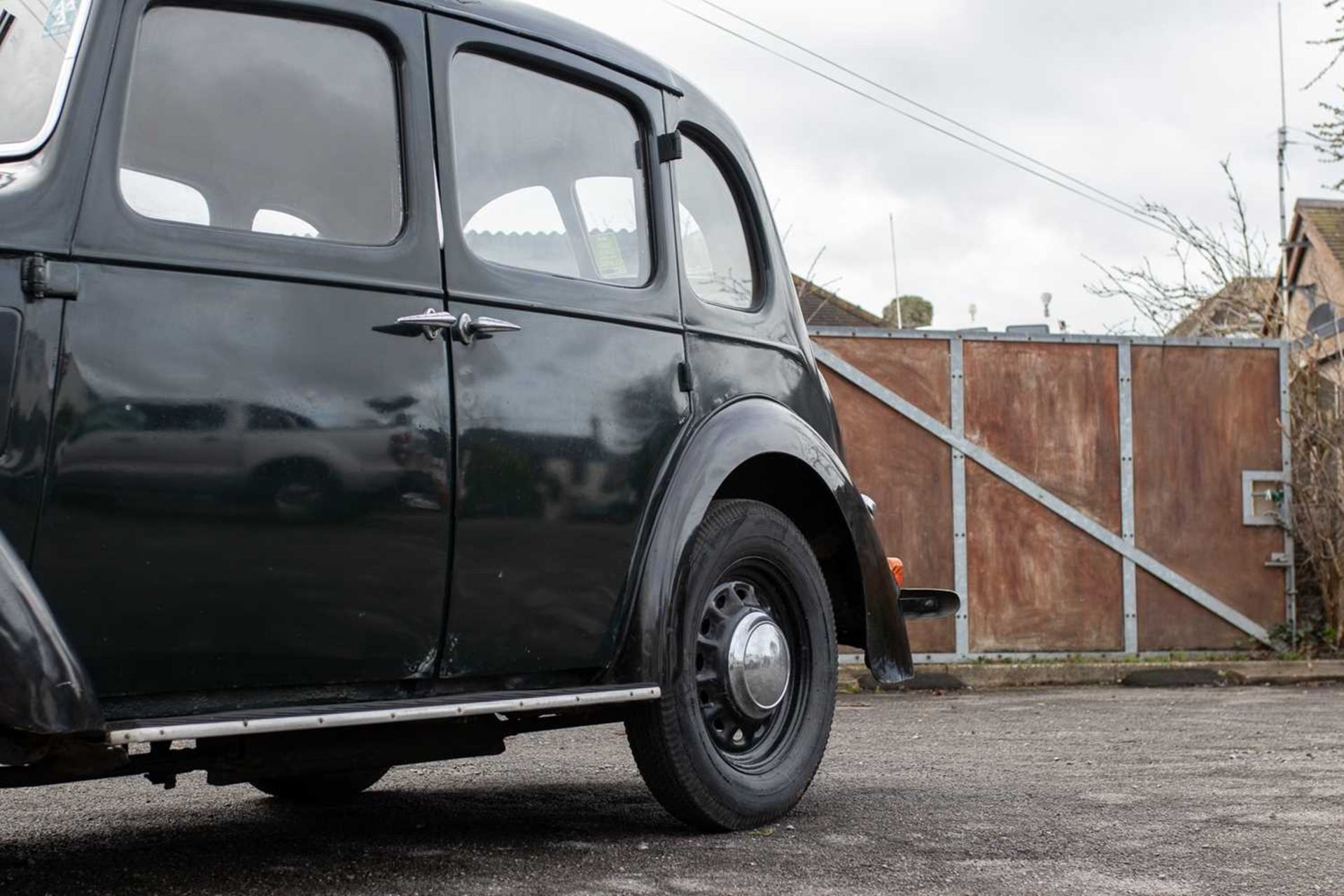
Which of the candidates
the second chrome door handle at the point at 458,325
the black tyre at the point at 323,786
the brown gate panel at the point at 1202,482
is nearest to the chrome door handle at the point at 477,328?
the second chrome door handle at the point at 458,325

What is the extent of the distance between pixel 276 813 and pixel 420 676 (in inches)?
63.5

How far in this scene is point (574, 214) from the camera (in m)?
4.25

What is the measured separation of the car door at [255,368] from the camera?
298 cm

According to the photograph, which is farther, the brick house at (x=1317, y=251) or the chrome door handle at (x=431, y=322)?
the brick house at (x=1317, y=251)

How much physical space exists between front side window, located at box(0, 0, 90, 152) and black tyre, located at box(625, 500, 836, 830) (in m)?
1.95

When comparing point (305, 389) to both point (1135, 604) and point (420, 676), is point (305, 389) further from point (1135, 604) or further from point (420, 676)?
point (1135, 604)

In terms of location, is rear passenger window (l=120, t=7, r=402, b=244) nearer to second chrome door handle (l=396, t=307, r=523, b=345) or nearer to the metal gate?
second chrome door handle (l=396, t=307, r=523, b=345)

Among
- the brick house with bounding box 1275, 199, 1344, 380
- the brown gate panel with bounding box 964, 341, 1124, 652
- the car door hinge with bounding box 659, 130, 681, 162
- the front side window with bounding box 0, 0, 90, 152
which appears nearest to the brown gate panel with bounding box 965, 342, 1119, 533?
the brown gate panel with bounding box 964, 341, 1124, 652

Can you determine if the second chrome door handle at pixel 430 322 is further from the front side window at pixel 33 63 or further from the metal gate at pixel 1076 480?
the metal gate at pixel 1076 480

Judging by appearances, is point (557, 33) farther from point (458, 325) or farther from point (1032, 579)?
point (1032, 579)

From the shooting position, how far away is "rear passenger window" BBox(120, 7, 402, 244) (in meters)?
3.20

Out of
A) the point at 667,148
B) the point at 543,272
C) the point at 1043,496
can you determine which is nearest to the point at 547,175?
the point at 543,272

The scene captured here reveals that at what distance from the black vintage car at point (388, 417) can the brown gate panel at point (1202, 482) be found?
5946mm

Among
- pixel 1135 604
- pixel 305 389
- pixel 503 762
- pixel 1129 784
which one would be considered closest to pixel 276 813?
pixel 503 762
